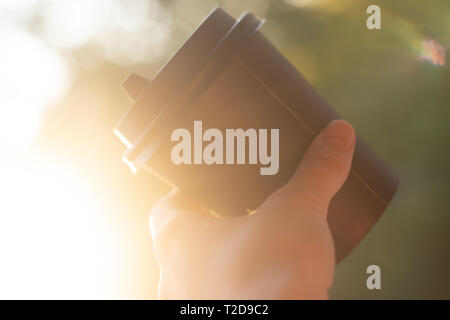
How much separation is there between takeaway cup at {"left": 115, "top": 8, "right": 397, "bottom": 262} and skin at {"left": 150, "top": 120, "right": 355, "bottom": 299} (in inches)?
1.3

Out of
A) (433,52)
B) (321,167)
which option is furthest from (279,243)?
(433,52)

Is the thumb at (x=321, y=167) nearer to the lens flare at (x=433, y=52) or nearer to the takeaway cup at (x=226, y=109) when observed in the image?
the takeaway cup at (x=226, y=109)

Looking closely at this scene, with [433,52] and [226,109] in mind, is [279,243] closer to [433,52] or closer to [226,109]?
[226,109]

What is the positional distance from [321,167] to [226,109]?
0.57 ft

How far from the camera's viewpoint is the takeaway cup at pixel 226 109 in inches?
23.4

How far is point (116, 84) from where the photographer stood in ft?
7.98

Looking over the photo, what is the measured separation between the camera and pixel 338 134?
25.3 inches

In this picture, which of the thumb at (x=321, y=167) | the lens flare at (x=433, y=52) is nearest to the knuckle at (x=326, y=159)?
the thumb at (x=321, y=167)

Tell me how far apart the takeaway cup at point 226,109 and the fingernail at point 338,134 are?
0.01 meters

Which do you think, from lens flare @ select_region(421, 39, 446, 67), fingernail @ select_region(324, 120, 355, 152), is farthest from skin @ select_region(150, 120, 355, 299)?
lens flare @ select_region(421, 39, 446, 67)

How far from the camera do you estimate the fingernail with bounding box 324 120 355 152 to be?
64 cm

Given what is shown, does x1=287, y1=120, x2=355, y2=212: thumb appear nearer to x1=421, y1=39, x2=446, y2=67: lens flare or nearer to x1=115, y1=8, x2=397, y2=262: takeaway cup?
x1=115, y1=8, x2=397, y2=262: takeaway cup
